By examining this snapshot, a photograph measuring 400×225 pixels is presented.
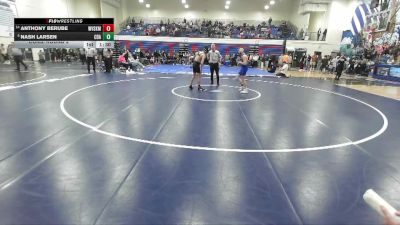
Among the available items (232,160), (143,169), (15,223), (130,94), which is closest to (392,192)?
(232,160)

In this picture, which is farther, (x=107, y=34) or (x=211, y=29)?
(x=211, y=29)

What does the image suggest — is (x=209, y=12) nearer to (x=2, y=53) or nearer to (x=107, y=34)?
(x=107, y=34)

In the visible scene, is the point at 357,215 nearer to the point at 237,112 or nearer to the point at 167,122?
the point at 167,122

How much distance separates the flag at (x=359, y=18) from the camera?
80.6 ft

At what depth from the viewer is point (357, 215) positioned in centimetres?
296

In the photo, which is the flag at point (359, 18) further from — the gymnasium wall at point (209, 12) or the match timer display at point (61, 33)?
the match timer display at point (61, 33)

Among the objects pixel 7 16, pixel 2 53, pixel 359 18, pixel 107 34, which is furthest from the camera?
pixel 359 18

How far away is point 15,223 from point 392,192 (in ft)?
14.1

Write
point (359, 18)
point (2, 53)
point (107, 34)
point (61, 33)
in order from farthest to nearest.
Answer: point (359, 18) < point (2, 53) < point (107, 34) < point (61, 33)

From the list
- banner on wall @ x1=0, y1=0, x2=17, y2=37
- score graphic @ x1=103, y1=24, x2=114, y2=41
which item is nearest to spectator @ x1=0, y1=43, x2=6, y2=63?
banner on wall @ x1=0, y1=0, x2=17, y2=37

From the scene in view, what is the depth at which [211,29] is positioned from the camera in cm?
3388

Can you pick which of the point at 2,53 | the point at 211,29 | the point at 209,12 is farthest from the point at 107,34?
the point at 209,12

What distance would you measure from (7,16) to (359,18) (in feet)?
101

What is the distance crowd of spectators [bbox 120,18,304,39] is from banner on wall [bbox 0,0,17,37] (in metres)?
12.1
